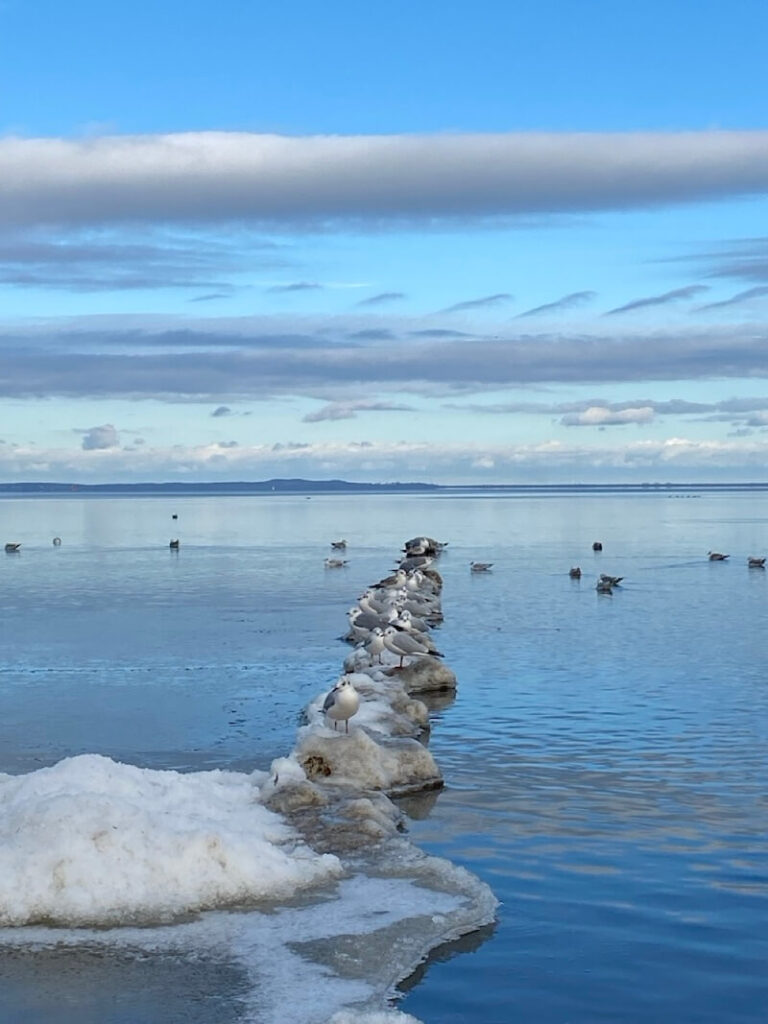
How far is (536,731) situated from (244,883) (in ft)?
31.5

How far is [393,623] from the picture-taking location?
2917 cm

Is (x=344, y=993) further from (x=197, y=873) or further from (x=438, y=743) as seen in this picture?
(x=438, y=743)

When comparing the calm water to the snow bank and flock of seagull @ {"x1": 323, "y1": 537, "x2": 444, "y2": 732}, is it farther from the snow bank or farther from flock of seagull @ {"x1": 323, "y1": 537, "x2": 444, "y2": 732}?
the snow bank

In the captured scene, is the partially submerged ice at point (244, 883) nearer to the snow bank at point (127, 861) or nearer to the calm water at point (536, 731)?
the snow bank at point (127, 861)

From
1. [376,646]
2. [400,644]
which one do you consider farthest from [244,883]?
[400,644]

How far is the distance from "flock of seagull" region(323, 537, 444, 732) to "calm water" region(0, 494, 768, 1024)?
0.99m

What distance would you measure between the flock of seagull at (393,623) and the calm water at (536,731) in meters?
0.99

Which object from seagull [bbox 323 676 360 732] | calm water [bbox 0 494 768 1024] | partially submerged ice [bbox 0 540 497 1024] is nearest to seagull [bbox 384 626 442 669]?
calm water [bbox 0 494 768 1024]

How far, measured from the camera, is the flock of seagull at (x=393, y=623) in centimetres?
1820

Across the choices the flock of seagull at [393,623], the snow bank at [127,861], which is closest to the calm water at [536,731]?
the flock of seagull at [393,623]

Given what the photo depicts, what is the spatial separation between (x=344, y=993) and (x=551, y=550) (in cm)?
6270

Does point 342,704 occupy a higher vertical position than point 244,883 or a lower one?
higher

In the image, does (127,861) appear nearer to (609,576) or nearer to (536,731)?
(536,731)

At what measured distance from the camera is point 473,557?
67.8 m
